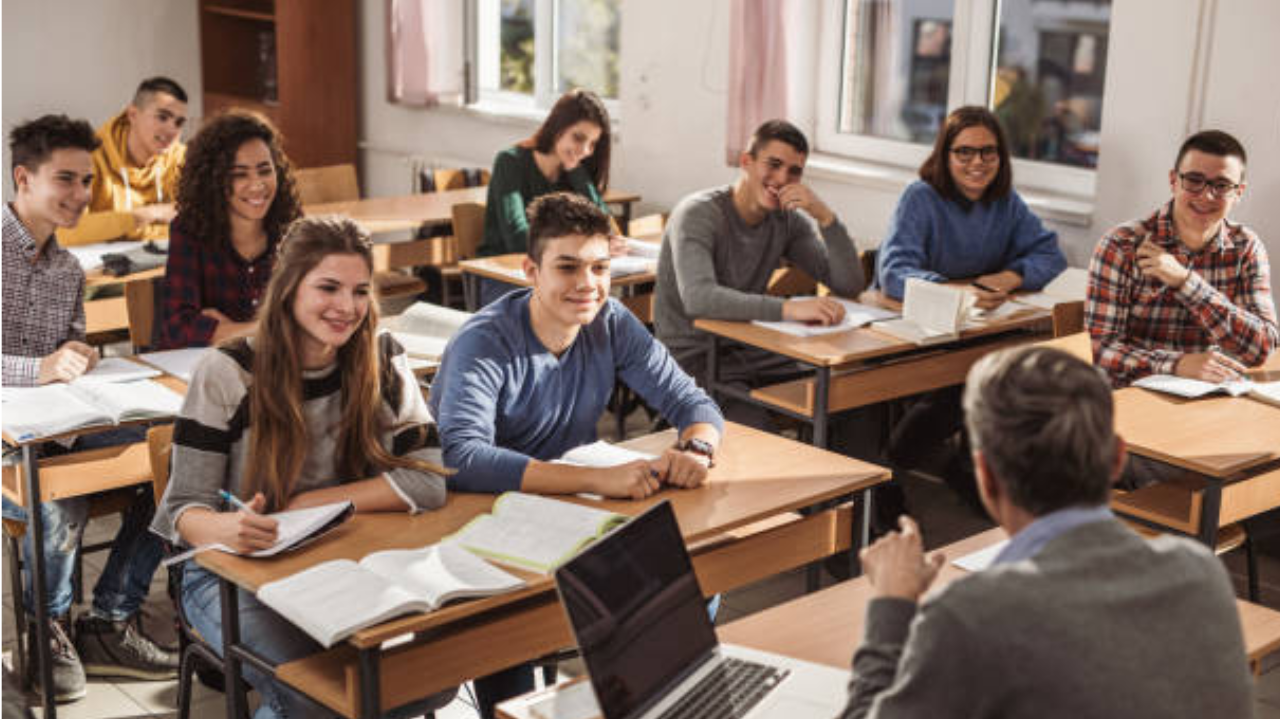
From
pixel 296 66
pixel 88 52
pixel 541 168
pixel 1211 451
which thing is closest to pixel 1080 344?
pixel 1211 451

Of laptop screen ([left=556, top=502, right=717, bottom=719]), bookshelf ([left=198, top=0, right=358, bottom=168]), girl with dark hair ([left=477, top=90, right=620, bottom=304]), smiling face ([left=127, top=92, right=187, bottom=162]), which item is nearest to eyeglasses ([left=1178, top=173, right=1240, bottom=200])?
girl with dark hair ([left=477, top=90, right=620, bottom=304])

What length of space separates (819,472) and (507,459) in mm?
625

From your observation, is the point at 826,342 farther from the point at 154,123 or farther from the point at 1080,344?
the point at 154,123

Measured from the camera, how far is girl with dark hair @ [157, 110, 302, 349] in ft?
12.0

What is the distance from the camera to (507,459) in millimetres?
2699

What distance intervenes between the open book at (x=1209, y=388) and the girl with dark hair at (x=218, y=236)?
224cm

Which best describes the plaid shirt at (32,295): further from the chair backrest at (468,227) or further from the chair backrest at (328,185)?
the chair backrest at (328,185)

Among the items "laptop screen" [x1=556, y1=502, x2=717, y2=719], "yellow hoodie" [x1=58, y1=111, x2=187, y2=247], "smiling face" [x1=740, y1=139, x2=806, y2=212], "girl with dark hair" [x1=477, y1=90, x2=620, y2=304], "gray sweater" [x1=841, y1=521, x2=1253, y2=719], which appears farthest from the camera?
"girl with dark hair" [x1=477, y1=90, x2=620, y2=304]

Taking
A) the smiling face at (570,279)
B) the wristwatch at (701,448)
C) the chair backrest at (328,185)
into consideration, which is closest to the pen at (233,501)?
the smiling face at (570,279)

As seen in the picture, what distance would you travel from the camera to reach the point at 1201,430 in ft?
10.6

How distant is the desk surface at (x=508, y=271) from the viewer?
15.6 ft

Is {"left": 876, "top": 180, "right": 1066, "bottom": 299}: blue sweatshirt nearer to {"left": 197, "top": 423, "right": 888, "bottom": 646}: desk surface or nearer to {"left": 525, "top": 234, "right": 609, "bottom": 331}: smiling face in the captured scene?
{"left": 197, "top": 423, "right": 888, "bottom": 646}: desk surface

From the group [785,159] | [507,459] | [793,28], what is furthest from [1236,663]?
[793,28]

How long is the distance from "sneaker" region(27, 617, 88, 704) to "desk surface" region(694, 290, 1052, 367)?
71.3 inches
